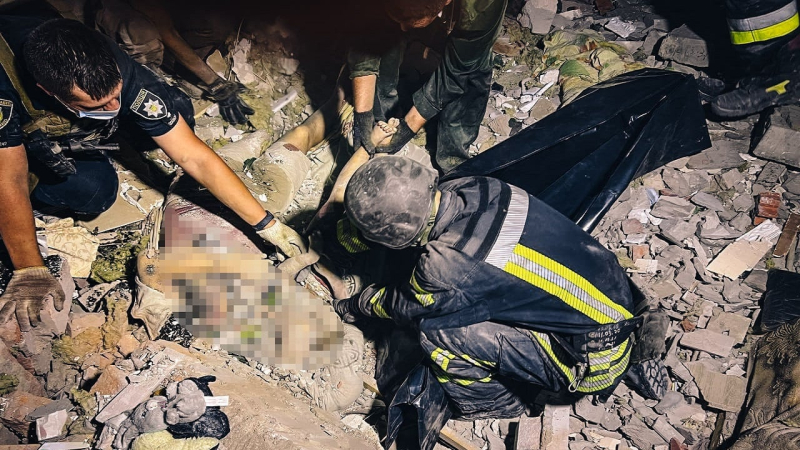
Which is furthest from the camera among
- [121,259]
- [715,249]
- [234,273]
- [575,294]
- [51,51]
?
[715,249]

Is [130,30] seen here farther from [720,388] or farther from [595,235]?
[720,388]

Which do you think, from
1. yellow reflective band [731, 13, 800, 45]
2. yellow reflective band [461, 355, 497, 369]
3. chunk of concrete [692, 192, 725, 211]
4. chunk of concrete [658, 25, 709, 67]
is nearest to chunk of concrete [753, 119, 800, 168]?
chunk of concrete [692, 192, 725, 211]

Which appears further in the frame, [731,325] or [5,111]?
[731,325]

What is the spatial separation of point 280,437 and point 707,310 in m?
2.83

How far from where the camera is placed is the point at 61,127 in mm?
2889

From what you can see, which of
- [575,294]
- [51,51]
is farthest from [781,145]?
[51,51]

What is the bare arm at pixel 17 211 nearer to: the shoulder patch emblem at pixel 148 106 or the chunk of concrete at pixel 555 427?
the shoulder patch emblem at pixel 148 106

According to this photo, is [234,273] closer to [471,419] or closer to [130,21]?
[471,419]

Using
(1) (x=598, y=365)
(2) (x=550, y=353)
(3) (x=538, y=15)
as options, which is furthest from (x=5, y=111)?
(3) (x=538, y=15)

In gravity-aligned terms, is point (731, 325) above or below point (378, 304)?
above

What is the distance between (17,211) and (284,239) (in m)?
1.34

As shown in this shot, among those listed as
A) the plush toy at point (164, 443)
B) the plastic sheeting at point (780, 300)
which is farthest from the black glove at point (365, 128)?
the plastic sheeting at point (780, 300)

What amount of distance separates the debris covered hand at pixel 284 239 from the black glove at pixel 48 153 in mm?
1188

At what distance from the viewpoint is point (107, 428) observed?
2.42m
